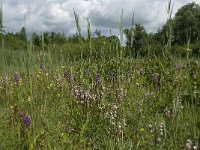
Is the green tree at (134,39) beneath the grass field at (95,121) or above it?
above

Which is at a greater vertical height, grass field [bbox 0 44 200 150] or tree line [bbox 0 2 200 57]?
tree line [bbox 0 2 200 57]

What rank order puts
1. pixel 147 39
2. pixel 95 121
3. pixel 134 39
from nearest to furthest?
1. pixel 95 121
2. pixel 147 39
3. pixel 134 39

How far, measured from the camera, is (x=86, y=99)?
3.38 meters

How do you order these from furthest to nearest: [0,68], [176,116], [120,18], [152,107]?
[152,107]
[120,18]
[0,68]
[176,116]

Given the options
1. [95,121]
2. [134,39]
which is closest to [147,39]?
[95,121]

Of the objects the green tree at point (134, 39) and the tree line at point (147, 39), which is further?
the green tree at point (134, 39)

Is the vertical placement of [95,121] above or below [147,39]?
below

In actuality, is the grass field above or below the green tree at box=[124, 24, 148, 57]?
below

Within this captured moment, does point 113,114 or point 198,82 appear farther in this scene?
point 198,82

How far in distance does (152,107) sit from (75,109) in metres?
1.32

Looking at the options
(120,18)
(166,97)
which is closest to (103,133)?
(120,18)

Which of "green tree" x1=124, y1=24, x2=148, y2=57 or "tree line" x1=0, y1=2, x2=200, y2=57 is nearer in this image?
"tree line" x1=0, y1=2, x2=200, y2=57

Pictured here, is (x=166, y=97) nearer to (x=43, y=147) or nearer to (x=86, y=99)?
(x=86, y=99)

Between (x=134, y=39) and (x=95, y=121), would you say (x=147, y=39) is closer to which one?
(x=95, y=121)
